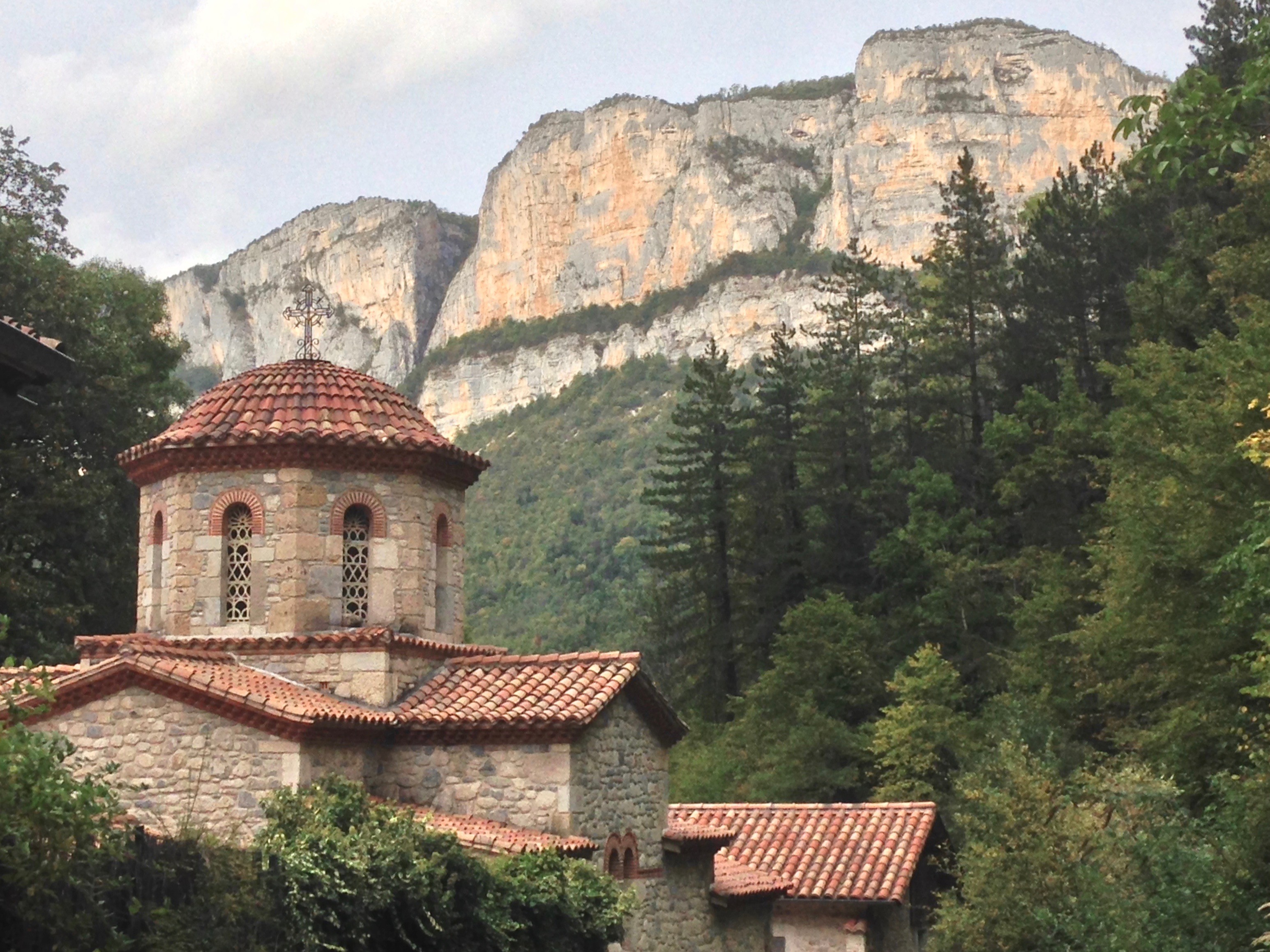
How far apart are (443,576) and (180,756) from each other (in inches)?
170

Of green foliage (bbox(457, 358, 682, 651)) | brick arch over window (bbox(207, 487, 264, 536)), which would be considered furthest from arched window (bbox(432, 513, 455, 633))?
green foliage (bbox(457, 358, 682, 651))

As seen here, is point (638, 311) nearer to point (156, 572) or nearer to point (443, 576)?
point (443, 576)

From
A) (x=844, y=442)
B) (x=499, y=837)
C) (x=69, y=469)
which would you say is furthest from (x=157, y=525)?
(x=844, y=442)

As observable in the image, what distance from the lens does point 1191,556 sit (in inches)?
848

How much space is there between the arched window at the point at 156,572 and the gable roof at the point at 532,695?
10.9 ft


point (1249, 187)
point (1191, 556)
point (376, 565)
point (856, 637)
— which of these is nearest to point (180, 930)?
point (376, 565)

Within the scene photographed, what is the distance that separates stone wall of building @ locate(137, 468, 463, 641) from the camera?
1789 cm

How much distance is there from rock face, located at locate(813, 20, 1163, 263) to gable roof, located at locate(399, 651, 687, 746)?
320 ft

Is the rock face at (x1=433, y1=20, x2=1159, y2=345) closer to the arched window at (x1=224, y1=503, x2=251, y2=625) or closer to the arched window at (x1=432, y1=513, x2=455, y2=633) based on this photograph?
the arched window at (x1=432, y1=513, x2=455, y2=633)

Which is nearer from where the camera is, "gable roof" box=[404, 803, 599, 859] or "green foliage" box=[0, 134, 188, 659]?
"gable roof" box=[404, 803, 599, 859]

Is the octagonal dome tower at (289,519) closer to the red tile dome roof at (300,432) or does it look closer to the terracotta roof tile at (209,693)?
the red tile dome roof at (300,432)

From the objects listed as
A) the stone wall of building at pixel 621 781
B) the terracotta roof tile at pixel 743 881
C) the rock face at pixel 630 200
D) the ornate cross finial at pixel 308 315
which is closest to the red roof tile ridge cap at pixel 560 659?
the stone wall of building at pixel 621 781

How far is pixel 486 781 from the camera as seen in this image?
1680 cm

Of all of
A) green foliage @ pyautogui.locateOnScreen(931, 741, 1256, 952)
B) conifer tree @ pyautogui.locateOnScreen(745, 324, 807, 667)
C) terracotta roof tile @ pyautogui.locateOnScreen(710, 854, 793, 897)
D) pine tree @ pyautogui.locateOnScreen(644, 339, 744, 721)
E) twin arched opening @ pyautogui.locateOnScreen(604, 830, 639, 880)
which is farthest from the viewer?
pine tree @ pyautogui.locateOnScreen(644, 339, 744, 721)
